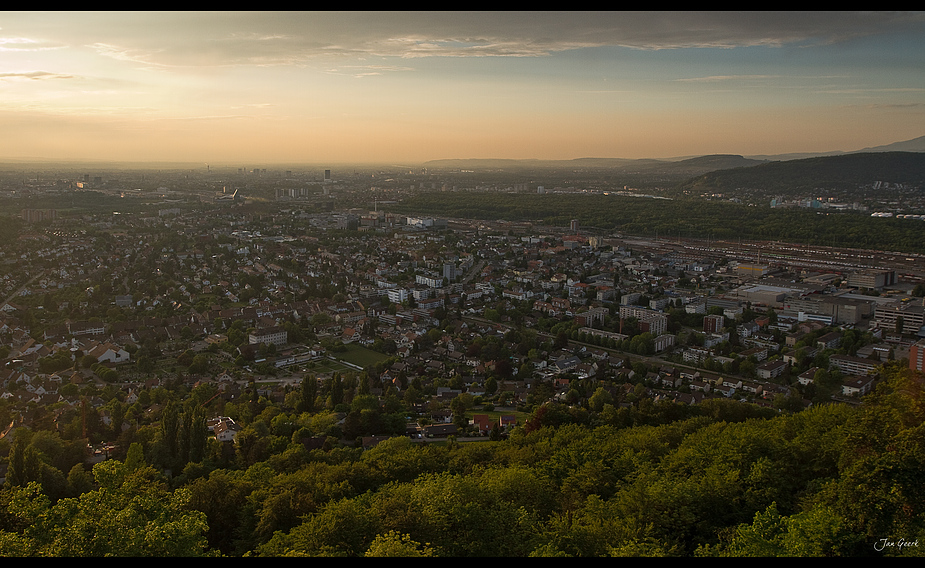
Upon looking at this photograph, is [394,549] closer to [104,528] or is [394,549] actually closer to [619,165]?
[104,528]

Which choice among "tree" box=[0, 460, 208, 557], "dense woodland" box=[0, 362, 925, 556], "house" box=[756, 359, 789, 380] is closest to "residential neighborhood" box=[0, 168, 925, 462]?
"house" box=[756, 359, 789, 380]

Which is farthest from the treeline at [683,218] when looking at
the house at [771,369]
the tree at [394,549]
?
the tree at [394,549]

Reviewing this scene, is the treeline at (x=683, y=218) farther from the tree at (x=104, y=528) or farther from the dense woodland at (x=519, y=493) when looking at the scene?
the tree at (x=104, y=528)

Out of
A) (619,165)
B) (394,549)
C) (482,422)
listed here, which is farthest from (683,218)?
(619,165)

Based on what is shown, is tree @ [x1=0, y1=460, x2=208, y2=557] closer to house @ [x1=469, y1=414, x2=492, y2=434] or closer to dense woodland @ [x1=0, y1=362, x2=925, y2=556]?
dense woodland @ [x1=0, y1=362, x2=925, y2=556]

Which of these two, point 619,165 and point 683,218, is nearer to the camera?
point 683,218

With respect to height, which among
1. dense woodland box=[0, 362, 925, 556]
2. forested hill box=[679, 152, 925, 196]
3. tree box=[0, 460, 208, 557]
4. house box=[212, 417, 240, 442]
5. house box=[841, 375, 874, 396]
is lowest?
house box=[212, 417, 240, 442]
